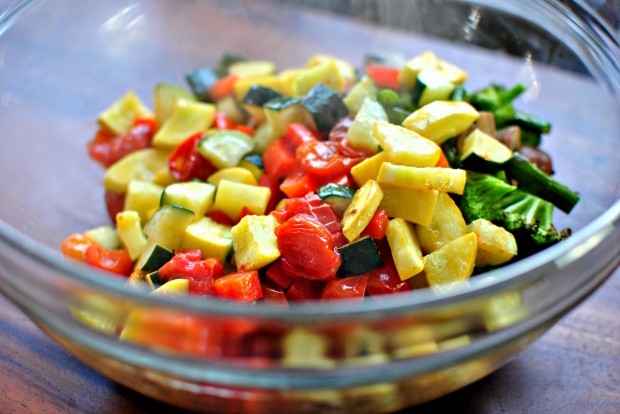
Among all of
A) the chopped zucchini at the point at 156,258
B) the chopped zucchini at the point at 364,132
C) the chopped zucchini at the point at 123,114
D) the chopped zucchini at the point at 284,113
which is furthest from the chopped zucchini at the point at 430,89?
the chopped zucchini at the point at 123,114

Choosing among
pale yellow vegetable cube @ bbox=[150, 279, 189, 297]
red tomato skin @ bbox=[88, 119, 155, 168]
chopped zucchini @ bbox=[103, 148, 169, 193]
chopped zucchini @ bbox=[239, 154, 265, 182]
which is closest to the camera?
pale yellow vegetable cube @ bbox=[150, 279, 189, 297]

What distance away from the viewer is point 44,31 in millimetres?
2396

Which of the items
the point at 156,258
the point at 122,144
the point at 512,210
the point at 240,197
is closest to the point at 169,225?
the point at 156,258

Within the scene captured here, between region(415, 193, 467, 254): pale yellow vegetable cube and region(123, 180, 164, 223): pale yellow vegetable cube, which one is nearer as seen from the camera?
region(415, 193, 467, 254): pale yellow vegetable cube

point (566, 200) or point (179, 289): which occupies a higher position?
point (566, 200)

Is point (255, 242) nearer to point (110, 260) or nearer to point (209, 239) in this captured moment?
point (209, 239)

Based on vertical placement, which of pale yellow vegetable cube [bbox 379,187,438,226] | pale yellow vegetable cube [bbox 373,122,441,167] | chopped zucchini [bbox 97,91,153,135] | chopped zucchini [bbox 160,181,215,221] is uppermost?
pale yellow vegetable cube [bbox 373,122,441,167]

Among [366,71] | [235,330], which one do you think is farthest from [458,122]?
[235,330]

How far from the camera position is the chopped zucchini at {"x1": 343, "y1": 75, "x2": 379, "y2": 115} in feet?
6.92

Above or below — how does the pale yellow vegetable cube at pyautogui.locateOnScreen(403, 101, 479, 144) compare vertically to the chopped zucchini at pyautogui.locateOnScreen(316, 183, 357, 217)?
above

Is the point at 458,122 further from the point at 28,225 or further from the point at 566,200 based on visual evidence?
the point at 28,225

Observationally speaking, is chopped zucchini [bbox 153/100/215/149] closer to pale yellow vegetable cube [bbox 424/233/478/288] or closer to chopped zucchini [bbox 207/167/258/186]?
chopped zucchini [bbox 207/167/258/186]

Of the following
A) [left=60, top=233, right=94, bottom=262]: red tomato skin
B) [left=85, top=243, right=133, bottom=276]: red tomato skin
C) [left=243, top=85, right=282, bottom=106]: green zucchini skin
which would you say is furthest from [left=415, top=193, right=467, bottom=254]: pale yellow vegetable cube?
[left=60, top=233, right=94, bottom=262]: red tomato skin

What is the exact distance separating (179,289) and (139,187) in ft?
2.13
